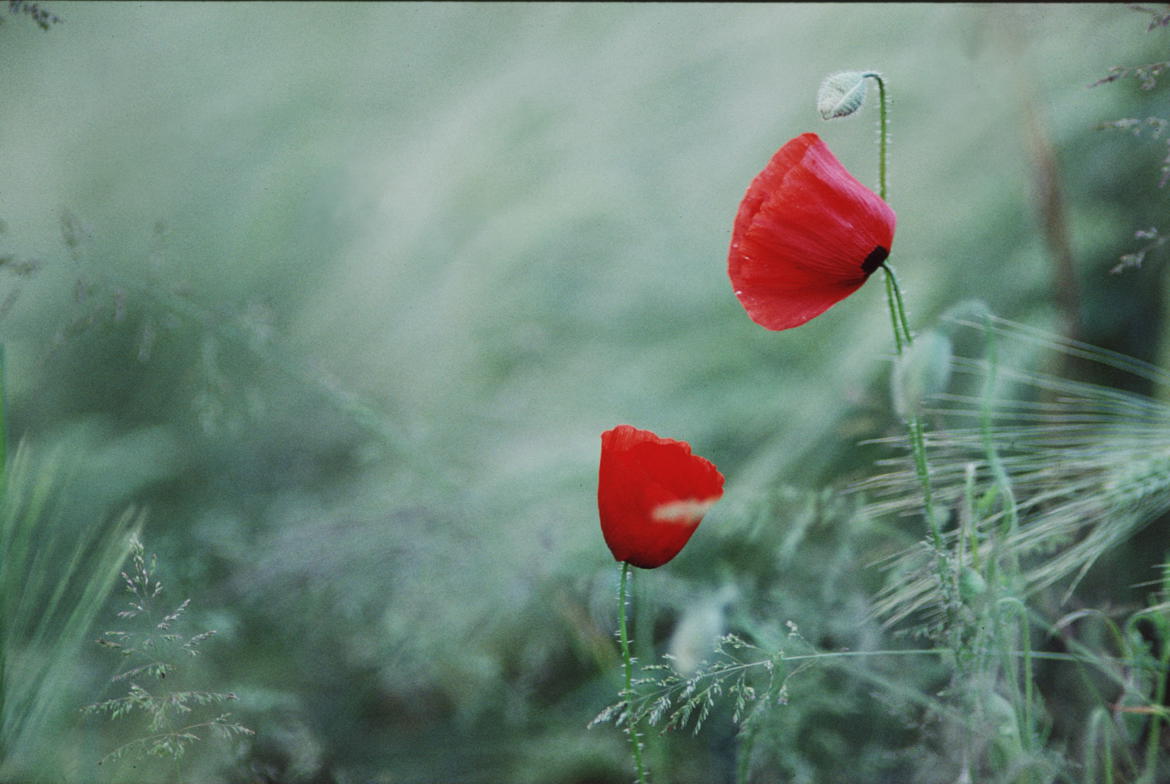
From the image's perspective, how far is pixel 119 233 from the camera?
164 cm

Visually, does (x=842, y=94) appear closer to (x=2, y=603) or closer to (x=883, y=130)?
(x=883, y=130)

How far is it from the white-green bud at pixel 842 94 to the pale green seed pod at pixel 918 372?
0.46 ft

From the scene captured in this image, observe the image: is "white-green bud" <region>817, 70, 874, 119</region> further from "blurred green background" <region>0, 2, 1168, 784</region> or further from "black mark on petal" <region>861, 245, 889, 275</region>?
"blurred green background" <region>0, 2, 1168, 784</region>

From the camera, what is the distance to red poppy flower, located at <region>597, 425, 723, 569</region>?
1.55ft

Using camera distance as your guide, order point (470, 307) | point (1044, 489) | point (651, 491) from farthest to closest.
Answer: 1. point (470, 307)
2. point (1044, 489)
3. point (651, 491)

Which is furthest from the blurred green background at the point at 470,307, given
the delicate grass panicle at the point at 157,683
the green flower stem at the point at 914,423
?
the green flower stem at the point at 914,423

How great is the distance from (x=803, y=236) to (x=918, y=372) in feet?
0.37

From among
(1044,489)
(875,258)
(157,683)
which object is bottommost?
(157,683)

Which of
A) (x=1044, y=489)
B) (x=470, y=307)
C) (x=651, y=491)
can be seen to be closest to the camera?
(x=651, y=491)

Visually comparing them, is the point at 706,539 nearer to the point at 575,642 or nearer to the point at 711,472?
the point at 575,642

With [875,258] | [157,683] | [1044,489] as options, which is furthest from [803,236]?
[157,683]

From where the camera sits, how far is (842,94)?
0.50m

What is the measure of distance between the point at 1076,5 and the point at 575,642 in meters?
1.19

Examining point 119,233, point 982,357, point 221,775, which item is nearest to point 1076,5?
point 982,357
